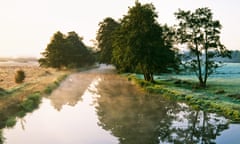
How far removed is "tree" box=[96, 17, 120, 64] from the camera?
284ft

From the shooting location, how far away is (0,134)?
1897 centimetres

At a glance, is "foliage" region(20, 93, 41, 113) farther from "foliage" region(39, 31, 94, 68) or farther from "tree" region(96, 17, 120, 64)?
"foliage" region(39, 31, 94, 68)

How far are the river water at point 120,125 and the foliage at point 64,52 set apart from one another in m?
59.2

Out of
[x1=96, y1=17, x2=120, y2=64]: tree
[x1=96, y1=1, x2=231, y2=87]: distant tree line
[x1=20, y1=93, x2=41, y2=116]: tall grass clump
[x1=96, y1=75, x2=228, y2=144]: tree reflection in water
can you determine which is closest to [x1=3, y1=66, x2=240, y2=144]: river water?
[x1=96, y1=75, x2=228, y2=144]: tree reflection in water

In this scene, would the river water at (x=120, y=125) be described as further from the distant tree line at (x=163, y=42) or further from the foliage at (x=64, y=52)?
the foliage at (x=64, y=52)

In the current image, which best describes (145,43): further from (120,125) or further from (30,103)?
(120,125)

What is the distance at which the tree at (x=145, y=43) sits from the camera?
163ft

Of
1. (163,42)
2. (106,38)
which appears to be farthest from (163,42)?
(106,38)

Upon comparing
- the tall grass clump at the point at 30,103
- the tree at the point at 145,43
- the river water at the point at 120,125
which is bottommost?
the river water at the point at 120,125

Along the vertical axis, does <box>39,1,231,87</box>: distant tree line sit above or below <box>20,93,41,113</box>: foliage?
above

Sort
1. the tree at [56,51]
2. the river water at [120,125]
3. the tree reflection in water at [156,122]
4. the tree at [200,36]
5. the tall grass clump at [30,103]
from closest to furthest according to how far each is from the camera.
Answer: the river water at [120,125] → the tree reflection in water at [156,122] → the tall grass clump at [30,103] → the tree at [200,36] → the tree at [56,51]

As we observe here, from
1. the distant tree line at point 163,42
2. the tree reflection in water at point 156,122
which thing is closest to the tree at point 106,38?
the distant tree line at point 163,42

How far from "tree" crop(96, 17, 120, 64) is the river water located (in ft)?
175

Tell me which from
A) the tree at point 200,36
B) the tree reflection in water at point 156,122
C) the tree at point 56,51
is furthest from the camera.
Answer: the tree at point 56,51
